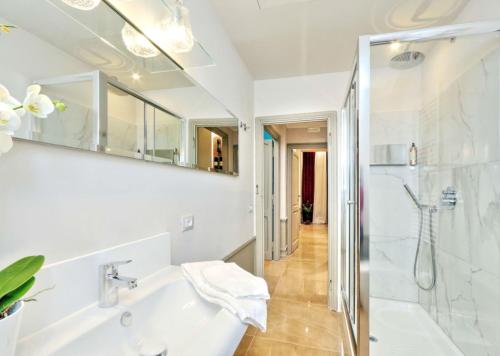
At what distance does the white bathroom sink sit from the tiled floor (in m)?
1.17

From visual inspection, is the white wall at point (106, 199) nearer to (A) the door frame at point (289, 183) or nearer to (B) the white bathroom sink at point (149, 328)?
(B) the white bathroom sink at point (149, 328)

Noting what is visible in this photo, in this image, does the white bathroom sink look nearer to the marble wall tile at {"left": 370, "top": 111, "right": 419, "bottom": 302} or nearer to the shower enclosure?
the shower enclosure

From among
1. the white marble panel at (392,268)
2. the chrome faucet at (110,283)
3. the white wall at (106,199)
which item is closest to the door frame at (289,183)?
the white marble panel at (392,268)

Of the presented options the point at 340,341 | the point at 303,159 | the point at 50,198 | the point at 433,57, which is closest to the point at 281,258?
the point at 340,341

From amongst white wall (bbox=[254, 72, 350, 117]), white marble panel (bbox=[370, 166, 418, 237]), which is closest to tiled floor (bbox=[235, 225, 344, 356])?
white marble panel (bbox=[370, 166, 418, 237])

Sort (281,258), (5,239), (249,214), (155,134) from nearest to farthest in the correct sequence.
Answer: (5,239), (155,134), (249,214), (281,258)

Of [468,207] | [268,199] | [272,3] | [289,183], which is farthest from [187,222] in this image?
[289,183]

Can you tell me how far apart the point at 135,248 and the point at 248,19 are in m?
1.76

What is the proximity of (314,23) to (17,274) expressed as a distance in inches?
85.3

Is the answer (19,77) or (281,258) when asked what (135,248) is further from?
(281,258)

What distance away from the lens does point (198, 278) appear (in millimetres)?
973

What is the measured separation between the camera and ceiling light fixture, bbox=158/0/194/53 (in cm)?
118

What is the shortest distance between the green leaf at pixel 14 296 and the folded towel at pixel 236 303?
0.51m

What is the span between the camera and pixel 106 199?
2.88ft
